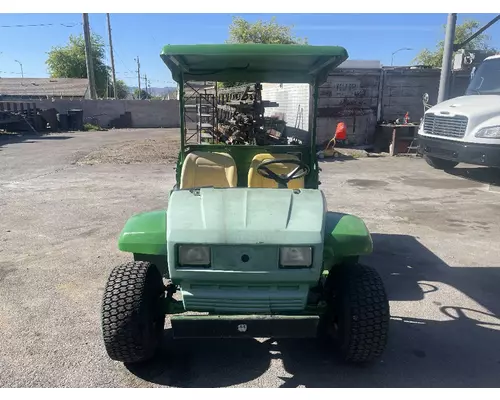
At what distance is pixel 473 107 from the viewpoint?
8891mm

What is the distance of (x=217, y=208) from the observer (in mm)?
2713

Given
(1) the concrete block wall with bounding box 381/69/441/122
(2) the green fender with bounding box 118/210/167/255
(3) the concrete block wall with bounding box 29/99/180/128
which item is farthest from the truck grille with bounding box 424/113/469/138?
(3) the concrete block wall with bounding box 29/99/180/128

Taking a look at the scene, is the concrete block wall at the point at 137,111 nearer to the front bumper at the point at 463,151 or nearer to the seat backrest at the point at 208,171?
the front bumper at the point at 463,151

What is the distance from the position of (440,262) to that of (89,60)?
26849mm

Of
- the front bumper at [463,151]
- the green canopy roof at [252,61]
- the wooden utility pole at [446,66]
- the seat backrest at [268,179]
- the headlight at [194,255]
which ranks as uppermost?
the wooden utility pole at [446,66]

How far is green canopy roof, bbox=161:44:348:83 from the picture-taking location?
119 inches

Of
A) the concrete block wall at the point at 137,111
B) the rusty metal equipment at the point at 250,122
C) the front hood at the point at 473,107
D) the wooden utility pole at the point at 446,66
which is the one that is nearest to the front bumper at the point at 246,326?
the front hood at the point at 473,107

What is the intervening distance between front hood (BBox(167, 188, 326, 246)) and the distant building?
42975 millimetres

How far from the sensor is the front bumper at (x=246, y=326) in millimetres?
2523

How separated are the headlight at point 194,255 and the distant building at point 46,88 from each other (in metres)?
43.3

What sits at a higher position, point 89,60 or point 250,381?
point 89,60

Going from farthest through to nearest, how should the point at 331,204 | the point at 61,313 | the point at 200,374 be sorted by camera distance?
the point at 331,204, the point at 61,313, the point at 200,374
